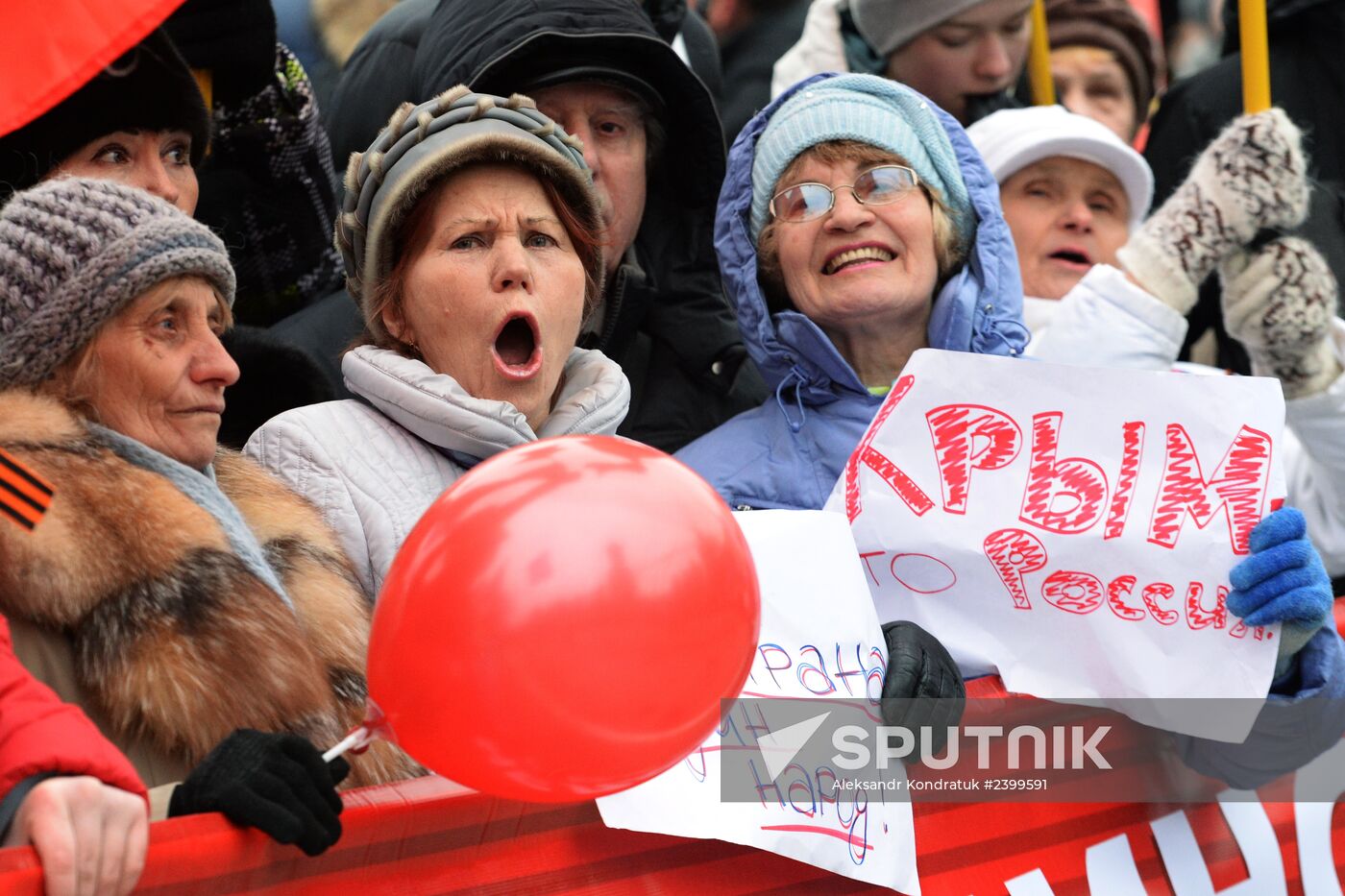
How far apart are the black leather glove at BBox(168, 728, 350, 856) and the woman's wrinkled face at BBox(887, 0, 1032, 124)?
3.60m

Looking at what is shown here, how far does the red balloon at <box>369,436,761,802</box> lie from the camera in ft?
6.09

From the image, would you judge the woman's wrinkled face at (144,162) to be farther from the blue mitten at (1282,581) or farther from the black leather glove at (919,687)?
the blue mitten at (1282,581)

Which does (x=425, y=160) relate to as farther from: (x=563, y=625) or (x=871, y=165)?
(x=563, y=625)

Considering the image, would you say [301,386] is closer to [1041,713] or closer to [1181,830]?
[1041,713]

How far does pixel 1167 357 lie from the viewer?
4168mm

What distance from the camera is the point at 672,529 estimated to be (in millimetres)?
1930

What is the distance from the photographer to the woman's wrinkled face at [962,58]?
16.8 ft

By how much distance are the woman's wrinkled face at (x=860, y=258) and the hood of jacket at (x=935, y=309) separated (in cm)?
7

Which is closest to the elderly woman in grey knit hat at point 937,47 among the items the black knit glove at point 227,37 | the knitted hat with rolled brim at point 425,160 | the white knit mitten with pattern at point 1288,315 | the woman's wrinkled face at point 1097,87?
the woman's wrinkled face at point 1097,87

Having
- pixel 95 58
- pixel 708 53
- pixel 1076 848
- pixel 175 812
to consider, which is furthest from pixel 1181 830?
pixel 708 53

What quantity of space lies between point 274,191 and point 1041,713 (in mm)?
2154

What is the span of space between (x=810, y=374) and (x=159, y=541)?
1.81 meters

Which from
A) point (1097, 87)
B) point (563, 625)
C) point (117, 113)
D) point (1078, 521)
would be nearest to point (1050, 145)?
point (1097, 87)

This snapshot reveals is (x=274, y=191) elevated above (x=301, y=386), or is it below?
above
